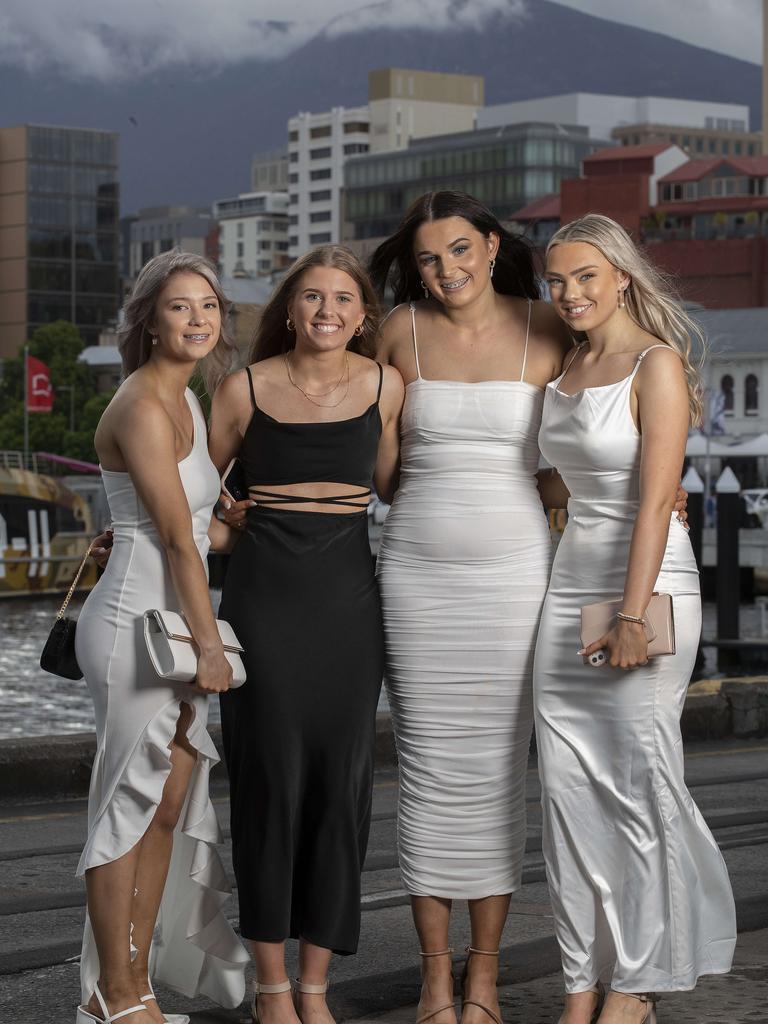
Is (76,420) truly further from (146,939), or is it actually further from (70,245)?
(146,939)

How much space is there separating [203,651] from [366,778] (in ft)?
1.98

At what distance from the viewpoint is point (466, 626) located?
4418 mm

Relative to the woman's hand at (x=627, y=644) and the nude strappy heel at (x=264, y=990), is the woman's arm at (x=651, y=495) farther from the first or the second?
the nude strappy heel at (x=264, y=990)

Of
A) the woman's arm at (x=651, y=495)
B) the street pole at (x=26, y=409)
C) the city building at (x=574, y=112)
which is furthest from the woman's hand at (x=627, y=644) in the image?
the city building at (x=574, y=112)

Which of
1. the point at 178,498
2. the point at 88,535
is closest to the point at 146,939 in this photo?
the point at 178,498

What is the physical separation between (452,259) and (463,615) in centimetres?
94

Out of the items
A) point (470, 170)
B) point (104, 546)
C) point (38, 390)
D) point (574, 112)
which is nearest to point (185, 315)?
point (104, 546)

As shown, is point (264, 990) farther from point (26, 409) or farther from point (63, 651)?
point (26, 409)

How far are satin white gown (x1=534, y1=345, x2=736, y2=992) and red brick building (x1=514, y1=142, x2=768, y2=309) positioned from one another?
8632 cm

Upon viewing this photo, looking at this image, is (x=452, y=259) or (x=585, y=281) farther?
(x=452, y=259)

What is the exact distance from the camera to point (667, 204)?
97438 millimetres

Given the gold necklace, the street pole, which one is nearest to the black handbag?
the gold necklace

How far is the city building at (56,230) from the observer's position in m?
127

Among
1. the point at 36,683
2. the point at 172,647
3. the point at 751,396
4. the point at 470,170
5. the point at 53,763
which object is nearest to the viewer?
the point at 172,647
